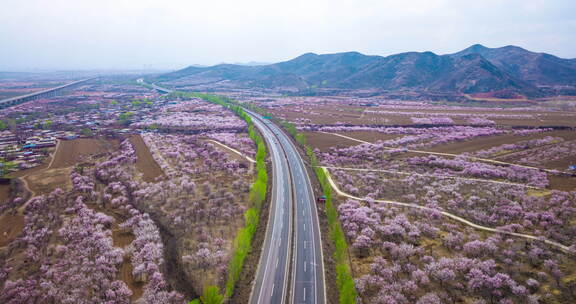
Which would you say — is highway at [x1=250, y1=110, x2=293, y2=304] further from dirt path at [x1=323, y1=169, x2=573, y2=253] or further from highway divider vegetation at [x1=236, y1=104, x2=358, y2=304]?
dirt path at [x1=323, y1=169, x2=573, y2=253]

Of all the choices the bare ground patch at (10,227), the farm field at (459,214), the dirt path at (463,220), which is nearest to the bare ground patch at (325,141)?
the farm field at (459,214)

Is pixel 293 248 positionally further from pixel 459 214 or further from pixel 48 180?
pixel 48 180

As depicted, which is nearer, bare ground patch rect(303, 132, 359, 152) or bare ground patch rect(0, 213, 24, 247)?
bare ground patch rect(0, 213, 24, 247)

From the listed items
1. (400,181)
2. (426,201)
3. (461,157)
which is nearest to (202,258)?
(426,201)

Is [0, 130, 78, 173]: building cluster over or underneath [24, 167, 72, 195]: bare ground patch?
over

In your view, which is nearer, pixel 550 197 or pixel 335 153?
pixel 550 197

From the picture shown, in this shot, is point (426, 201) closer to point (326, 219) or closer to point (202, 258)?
point (326, 219)

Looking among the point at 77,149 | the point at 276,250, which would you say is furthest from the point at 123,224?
the point at 77,149

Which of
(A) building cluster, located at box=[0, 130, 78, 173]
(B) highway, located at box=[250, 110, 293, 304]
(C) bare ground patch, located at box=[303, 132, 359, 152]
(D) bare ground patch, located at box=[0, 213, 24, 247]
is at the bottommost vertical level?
(D) bare ground patch, located at box=[0, 213, 24, 247]

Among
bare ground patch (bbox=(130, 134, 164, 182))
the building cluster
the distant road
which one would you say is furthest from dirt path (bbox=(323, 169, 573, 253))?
the building cluster
